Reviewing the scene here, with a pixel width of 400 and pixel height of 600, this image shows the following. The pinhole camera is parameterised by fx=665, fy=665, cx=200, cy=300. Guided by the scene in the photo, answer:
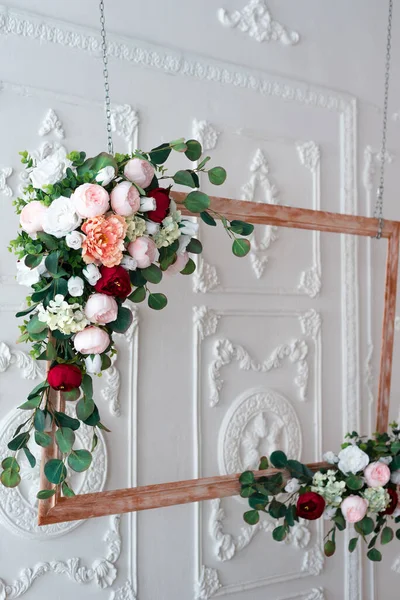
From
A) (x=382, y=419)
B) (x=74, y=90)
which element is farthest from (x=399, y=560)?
(x=74, y=90)

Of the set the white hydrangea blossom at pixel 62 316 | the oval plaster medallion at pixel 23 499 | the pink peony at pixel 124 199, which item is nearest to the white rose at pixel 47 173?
the pink peony at pixel 124 199

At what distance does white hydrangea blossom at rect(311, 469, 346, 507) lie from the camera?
75.6 inches

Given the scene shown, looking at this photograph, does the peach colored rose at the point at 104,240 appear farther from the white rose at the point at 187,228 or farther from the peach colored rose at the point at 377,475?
the peach colored rose at the point at 377,475

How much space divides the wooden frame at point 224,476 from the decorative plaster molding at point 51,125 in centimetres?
44

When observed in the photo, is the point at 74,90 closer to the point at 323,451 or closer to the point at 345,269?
the point at 345,269

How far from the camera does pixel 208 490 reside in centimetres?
179

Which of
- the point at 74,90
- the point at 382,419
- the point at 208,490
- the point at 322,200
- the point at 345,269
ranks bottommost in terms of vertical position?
the point at 208,490

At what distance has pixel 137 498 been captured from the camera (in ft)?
5.50

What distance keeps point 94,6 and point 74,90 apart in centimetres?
27

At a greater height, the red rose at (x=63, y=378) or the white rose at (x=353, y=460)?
the red rose at (x=63, y=378)

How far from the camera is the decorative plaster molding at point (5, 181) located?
1.81 meters

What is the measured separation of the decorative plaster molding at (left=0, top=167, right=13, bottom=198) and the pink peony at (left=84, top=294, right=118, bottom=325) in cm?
54

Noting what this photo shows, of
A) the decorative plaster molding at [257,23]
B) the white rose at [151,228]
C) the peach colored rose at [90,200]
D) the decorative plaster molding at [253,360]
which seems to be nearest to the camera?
the peach colored rose at [90,200]

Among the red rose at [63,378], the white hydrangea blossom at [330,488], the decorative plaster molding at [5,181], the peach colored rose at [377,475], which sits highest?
the decorative plaster molding at [5,181]
